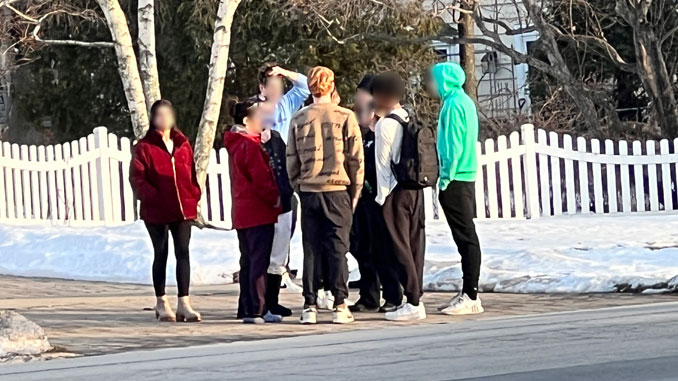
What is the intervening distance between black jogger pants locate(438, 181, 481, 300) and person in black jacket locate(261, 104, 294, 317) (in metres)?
1.21

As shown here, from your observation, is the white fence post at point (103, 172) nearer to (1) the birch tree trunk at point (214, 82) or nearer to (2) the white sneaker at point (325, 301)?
(1) the birch tree trunk at point (214, 82)

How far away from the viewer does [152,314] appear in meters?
10.7

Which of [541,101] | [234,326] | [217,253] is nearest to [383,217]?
[234,326]

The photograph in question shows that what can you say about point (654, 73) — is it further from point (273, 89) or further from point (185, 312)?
point (185, 312)

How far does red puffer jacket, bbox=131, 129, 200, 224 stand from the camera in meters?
9.84

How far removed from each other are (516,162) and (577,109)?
18.7 ft

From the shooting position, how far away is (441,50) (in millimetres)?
29438

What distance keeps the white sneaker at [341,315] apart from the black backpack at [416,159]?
104 cm

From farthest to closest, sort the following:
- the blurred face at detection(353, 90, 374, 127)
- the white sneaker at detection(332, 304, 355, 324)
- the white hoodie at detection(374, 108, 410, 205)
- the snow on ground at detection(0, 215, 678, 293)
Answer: the snow on ground at detection(0, 215, 678, 293) → the blurred face at detection(353, 90, 374, 127) → the white hoodie at detection(374, 108, 410, 205) → the white sneaker at detection(332, 304, 355, 324)

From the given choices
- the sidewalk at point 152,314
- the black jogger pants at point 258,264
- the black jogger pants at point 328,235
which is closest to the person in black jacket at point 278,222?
the black jogger pants at point 258,264

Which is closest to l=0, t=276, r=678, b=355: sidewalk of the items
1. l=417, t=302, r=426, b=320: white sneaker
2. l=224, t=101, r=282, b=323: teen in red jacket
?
l=417, t=302, r=426, b=320: white sneaker

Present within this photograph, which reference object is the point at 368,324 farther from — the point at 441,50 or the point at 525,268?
the point at 441,50

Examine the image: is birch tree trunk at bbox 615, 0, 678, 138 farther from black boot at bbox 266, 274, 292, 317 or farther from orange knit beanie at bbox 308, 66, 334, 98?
black boot at bbox 266, 274, 292, 317

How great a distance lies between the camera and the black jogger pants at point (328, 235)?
9461 mm
